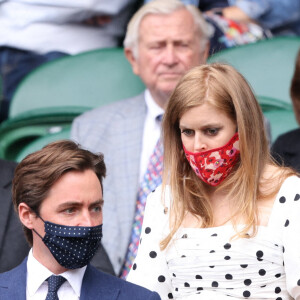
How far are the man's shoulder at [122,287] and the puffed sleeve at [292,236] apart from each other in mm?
376

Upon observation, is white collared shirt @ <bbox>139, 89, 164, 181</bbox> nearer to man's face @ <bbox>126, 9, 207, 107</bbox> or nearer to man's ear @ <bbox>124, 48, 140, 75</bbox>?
man's face @ <bbox>126, 9, 207, 107</bbox>

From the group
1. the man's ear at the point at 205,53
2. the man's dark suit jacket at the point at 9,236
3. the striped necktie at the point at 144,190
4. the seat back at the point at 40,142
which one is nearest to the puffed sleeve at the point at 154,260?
the man's dark suit jacket at the point at 9,236

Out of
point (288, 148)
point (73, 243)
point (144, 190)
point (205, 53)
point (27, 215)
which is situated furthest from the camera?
point (205, 53)

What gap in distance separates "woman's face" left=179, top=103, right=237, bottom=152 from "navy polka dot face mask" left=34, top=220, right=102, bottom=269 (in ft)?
1.39

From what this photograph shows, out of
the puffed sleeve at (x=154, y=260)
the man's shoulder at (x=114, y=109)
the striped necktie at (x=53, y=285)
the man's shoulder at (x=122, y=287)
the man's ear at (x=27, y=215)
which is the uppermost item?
the man's ear at (x=27, y=215)

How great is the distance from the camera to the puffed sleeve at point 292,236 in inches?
101

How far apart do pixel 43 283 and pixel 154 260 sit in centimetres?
44

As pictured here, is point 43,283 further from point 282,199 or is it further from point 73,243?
point 282,199

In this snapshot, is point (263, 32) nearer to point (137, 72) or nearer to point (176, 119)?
point (137, 72)

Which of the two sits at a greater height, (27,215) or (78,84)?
(27,215)

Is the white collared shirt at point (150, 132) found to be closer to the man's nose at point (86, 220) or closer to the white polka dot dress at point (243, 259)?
the white polka dot dress at point (243, 259)

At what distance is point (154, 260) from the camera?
2820 millimetres

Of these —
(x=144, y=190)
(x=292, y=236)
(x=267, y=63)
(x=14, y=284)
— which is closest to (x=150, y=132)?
(x=144, y=190)

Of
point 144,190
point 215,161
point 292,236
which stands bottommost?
point 144,190
